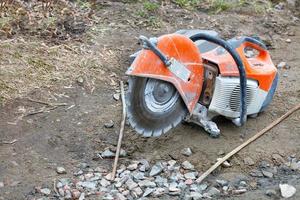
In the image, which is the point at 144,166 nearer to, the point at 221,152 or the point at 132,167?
the point at 132,167

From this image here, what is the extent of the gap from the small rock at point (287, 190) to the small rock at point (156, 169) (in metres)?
0.83

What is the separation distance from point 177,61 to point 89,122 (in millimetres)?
983

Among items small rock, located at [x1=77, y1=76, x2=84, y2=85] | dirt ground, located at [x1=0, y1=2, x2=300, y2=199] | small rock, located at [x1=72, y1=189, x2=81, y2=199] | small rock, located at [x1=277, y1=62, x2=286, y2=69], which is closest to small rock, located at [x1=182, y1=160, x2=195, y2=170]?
dirt ground, located at [x1=0, y1=2, x2=300, y2=199]

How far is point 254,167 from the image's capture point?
462cm

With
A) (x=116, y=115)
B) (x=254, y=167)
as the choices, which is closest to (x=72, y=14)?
(x=116, y=115)

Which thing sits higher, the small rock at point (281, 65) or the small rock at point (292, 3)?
the small rock at point (292, 3)

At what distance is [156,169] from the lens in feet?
14.7

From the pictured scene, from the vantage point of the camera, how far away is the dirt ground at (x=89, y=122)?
4.52 m

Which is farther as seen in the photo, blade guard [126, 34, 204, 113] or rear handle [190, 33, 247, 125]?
rear handle [190, 33, 247, 125]

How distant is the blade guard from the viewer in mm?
4160

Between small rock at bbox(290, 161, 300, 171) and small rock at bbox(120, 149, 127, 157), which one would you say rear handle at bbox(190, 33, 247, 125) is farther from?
small rock at bbox(120, 149, 127, 157)

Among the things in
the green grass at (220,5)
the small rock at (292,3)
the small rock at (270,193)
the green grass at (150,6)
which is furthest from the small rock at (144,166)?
the small rock at (292,3)

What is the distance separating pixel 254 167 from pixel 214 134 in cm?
40

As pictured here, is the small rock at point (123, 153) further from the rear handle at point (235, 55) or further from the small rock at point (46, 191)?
the rear handle at point (235, 55)
